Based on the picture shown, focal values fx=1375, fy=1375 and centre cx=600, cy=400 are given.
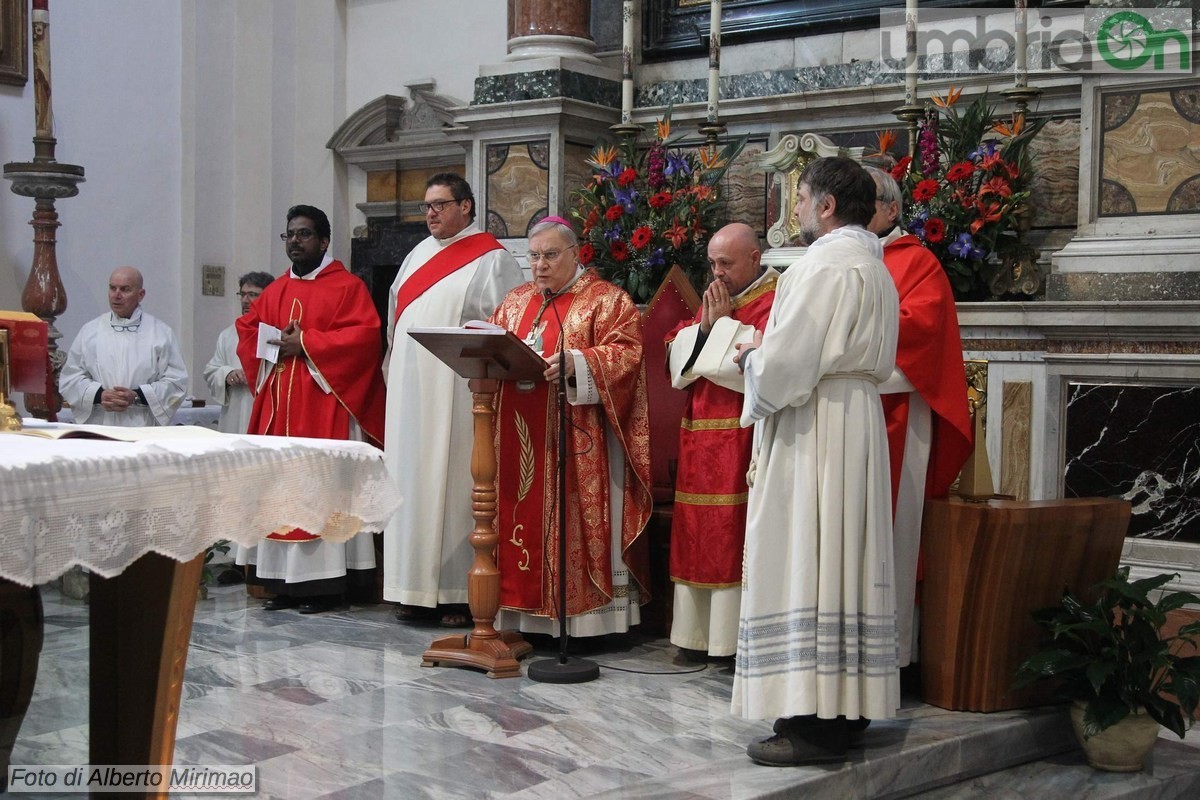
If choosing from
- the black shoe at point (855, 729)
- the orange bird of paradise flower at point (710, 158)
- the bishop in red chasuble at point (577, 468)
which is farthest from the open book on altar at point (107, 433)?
the orange bird of paradise flower at point (710, 158)

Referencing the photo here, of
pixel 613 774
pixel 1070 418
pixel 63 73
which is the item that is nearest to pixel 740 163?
pixel 1070 418

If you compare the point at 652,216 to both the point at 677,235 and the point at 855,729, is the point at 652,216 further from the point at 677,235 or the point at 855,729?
the point at 855,729

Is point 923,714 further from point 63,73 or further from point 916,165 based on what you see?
point 63,73

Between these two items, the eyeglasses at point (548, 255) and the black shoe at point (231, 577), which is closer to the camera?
the eyeglasses at point (548, 255)

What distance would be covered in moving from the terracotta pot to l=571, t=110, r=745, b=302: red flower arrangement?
2560 mm

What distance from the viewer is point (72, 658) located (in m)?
4.85

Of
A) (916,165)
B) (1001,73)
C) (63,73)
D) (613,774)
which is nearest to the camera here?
(613,774)

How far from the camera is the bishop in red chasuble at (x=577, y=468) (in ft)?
16.5

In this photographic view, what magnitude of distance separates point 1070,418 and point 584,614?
1901 millimetres

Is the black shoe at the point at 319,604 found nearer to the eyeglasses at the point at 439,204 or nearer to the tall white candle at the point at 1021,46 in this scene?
the eyeglasses at the point at 439,204

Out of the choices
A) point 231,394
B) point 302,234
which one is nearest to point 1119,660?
point 302,234

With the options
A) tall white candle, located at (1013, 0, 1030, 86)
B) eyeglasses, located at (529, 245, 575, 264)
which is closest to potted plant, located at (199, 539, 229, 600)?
eyeglasses, located at (529, 245, 575, 264)

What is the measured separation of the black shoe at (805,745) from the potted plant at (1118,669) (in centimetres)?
75

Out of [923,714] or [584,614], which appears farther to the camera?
Answer: [584,614]
